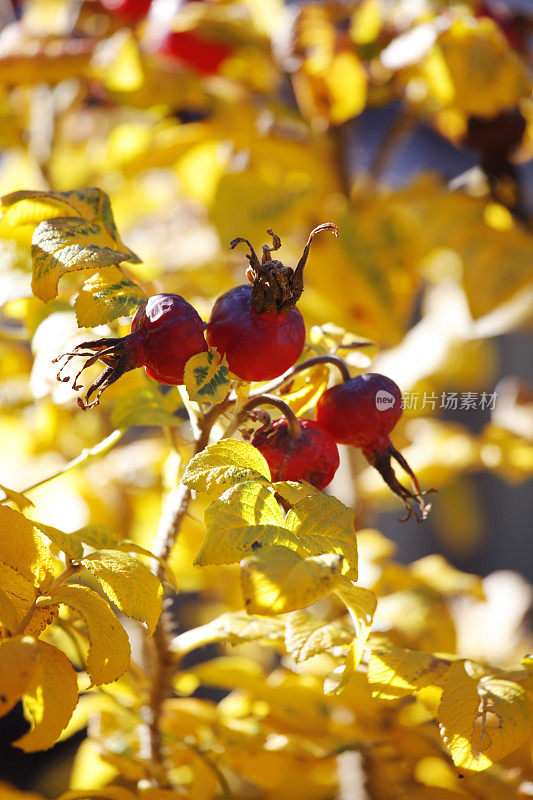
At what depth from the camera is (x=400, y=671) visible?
353 millimetres

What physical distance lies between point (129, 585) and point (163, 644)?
146 mm

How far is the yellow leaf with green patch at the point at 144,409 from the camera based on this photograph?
395 millimetres

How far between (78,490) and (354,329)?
34 centimetres

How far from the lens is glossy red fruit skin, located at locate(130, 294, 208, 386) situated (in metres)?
0.31

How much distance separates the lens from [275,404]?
0.34 m

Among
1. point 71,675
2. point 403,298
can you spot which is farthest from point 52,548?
point 403,298

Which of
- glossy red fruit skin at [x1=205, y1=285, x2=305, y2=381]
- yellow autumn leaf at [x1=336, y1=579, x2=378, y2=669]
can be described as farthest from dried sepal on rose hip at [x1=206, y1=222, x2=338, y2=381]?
yellow autumn leaf at [x1=336, y1=579, x2=378, y2=669]

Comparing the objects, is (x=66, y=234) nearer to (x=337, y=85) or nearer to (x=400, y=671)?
(x=400, y=671)

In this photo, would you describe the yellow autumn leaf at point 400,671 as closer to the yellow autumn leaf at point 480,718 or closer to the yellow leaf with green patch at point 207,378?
the yellow autumn leaf at point 480,718

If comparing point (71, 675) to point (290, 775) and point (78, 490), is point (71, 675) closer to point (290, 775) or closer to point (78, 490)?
point (290, 775)

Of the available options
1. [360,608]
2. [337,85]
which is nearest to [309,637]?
[360,608]

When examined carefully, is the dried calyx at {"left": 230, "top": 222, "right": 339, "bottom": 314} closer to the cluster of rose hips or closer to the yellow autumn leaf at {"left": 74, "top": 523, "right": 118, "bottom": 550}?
the cluster of rose hips

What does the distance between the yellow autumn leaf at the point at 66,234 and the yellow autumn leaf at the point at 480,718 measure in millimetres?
261

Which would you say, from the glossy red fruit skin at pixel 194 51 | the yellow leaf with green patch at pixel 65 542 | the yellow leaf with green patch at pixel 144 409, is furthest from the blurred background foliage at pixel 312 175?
the yellow leaf with green patch at pixel 65 542
